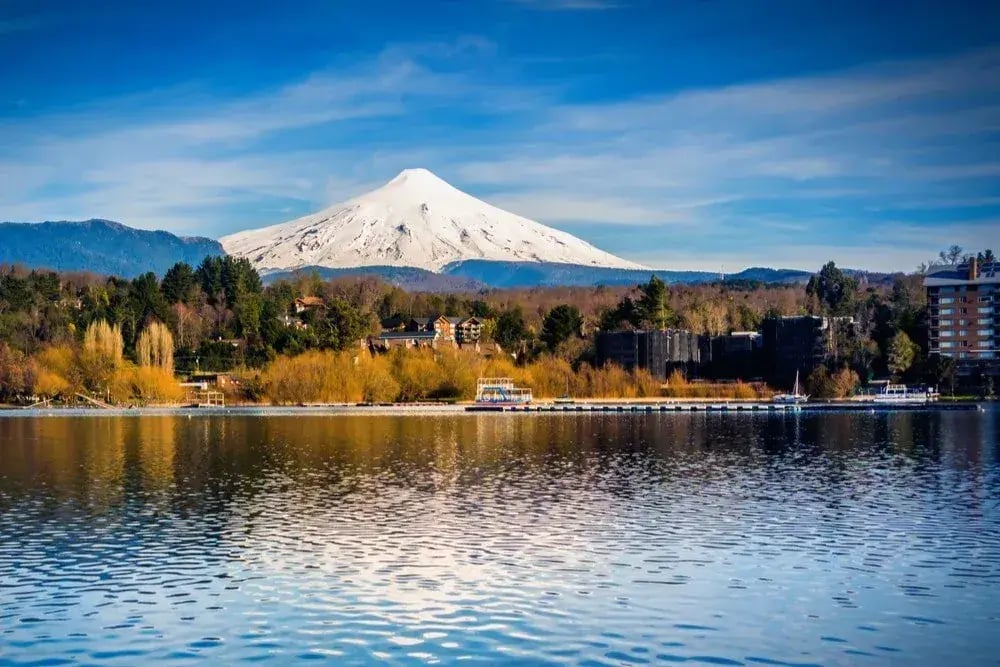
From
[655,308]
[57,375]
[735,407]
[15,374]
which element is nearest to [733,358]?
[655,308]

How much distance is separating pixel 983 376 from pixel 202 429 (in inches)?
2228

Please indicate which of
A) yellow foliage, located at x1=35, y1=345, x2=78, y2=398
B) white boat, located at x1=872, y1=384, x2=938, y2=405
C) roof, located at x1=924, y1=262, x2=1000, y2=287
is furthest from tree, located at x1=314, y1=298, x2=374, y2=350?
roof, located at x1=924, y1=262, x2=1000, y2=287

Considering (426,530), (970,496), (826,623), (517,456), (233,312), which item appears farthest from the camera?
(233,312)

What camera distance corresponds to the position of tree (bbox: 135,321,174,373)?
3147 inches

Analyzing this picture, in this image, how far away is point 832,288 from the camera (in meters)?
110

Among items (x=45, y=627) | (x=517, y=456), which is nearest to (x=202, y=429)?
(x=517, y=456)

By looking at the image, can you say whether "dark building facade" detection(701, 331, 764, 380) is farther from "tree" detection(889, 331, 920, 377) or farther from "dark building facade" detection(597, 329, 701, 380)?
"tree" detection(889, 331, 920, 377)

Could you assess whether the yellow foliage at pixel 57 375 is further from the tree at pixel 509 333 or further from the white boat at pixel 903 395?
the white boat at pixel 903 395

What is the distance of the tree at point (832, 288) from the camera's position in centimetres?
10769

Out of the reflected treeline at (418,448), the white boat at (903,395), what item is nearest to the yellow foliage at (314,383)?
the reflected treeline at (418,448)

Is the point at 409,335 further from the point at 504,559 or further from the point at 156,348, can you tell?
the point at 504,559

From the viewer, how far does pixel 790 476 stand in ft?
99.4

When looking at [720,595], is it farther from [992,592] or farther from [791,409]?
[791,409]

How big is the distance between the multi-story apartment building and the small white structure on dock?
3140 centimetres
